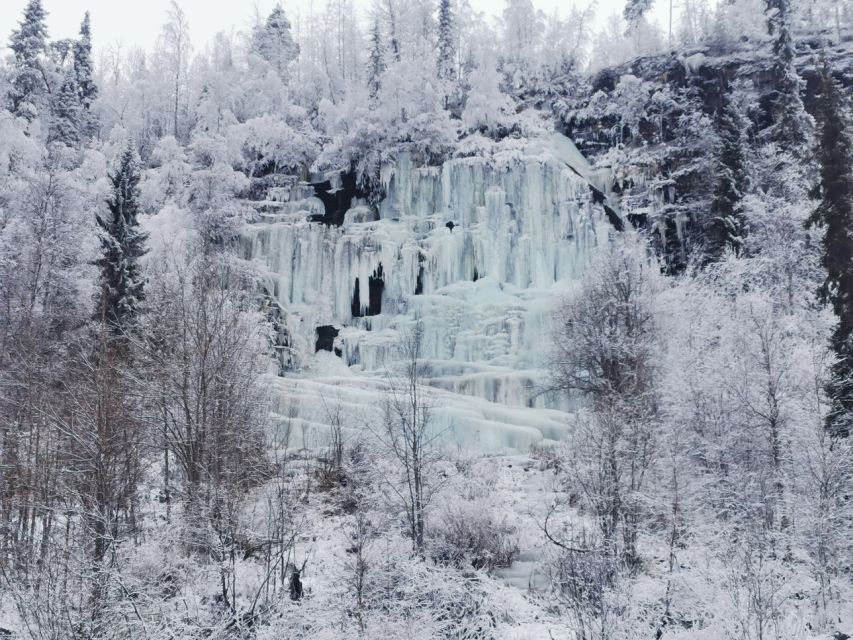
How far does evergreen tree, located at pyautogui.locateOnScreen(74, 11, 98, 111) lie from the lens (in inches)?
1848

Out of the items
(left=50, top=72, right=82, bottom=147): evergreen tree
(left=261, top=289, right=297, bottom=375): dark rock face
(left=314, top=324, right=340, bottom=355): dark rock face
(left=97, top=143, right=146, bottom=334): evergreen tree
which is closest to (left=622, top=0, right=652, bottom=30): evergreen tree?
(left=314, top=324, right=340, bottom=355): dark rock face

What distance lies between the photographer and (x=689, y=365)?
16688 millimetres

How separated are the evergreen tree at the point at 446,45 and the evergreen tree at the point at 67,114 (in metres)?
27.5

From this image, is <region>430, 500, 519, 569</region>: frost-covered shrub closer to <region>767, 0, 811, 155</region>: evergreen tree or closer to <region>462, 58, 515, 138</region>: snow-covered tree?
<region>767, 0, 811, 155</region>: evergreen tree

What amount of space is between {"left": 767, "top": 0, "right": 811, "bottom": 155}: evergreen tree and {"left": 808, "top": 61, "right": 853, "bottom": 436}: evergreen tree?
12407mm

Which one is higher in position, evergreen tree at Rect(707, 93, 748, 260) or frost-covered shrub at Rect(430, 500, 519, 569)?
evergreen tree at Rect(707, 93, 748, 260)

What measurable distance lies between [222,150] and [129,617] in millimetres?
27981

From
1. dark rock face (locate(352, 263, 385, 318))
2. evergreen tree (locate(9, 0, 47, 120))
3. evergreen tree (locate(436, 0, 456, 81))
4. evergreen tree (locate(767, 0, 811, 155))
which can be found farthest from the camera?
evergreen tree (locate(436, 0, 456, 81))

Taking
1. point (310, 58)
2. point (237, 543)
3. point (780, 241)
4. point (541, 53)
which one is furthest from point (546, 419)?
point (310, 58)

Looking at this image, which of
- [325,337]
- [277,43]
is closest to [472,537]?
[325,337]

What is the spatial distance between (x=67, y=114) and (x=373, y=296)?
2951 cm

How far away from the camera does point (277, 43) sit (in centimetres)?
4866

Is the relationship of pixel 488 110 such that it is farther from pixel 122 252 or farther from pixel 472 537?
pixel 472 537

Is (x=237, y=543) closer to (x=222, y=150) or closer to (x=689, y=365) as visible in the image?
(x=689, y=365)
